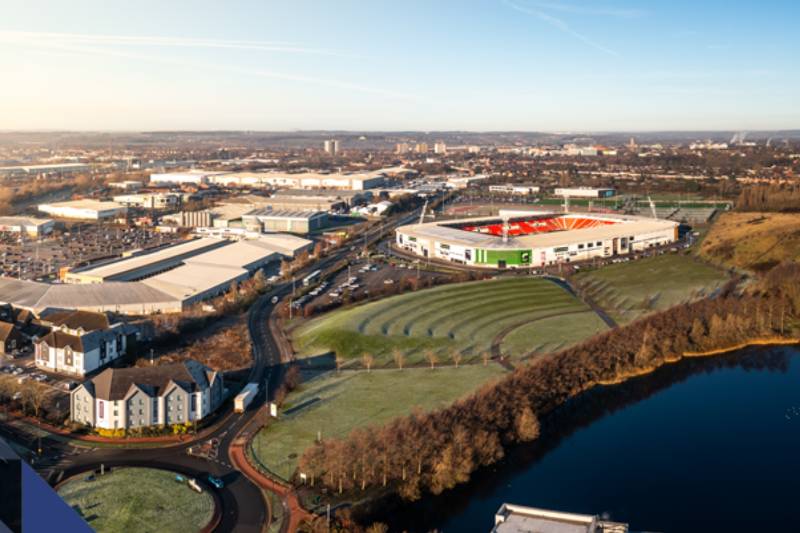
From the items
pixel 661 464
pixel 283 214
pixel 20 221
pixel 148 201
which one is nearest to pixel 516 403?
pixel 661 464

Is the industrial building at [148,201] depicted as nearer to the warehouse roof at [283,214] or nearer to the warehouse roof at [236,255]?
the warehouse roof at [283,214]

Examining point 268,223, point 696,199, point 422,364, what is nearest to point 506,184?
point 696,199

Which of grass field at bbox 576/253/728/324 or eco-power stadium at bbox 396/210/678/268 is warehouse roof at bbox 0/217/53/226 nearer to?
eco-power stadium at bbox 396/210/678/268

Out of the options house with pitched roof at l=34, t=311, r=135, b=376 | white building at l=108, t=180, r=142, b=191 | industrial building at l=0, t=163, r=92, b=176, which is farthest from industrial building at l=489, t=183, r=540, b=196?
house with pitched roof at l=34, t=311, r=135, b=376

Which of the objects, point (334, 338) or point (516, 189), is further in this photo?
point (516, 189)

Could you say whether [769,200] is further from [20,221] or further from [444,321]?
[20,221]

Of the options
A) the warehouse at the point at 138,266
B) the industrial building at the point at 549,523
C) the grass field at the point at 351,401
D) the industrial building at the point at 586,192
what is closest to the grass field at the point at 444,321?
the grass field at the point at 351,401

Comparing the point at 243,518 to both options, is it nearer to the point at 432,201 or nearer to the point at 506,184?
the point at 432,201
